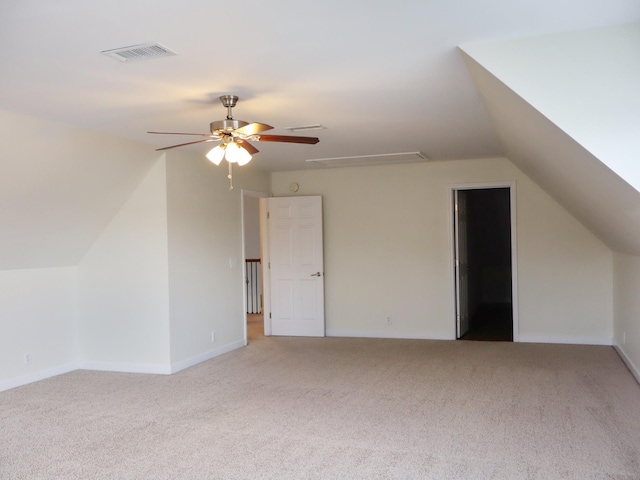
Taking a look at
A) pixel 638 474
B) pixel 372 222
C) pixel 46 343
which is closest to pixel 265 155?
pixel 372 222

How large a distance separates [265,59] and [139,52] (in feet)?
2.30

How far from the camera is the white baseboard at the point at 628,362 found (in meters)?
5.35

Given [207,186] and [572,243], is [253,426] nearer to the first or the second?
[207,186]

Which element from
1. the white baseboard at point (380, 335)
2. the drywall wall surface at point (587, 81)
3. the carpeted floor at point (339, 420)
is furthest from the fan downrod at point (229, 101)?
the white baseboard at point (380, 335)

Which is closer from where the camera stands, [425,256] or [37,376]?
[37,376]

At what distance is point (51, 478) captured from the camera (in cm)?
350

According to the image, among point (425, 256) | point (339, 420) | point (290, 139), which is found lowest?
point (339, 420)

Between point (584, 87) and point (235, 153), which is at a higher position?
point (584, 87)

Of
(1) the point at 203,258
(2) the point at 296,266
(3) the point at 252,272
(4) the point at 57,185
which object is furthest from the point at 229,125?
(3) the point at 252,272

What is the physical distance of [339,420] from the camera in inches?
174

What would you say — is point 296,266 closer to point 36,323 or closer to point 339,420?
point 36,323

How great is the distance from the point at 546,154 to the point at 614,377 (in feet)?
7.99

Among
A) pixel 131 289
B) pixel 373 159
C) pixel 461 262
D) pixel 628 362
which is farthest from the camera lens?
pixel 461 262

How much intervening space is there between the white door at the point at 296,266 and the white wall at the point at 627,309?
3.67 m
